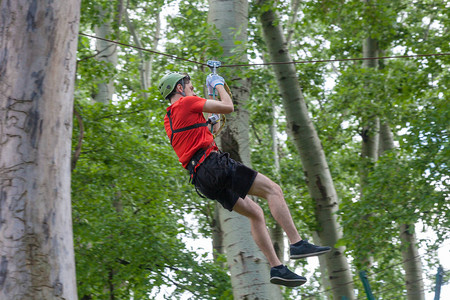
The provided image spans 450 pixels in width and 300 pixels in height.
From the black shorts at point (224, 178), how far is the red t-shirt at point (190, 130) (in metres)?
0.12

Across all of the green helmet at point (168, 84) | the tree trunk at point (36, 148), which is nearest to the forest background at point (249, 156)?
the green helmet at point (168, 84)

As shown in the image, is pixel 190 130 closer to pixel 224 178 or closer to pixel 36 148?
pixel 224 178

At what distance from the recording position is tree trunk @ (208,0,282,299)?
580 centimetres

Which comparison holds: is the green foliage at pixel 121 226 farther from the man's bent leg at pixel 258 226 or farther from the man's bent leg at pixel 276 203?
the man's bent leg at pixel 276 203

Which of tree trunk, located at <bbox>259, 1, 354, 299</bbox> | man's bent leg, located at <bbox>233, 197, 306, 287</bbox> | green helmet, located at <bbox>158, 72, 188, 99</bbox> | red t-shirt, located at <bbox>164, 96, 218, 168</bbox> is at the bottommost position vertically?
man's bent leg, located at <bbox>233, 197, 306, 287</bbox>

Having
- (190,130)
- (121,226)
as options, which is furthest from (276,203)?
(121,226)

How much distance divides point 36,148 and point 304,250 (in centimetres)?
199

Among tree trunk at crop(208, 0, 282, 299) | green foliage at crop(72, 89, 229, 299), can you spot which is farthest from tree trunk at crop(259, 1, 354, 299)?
tree trunk at crop(208, 0, 282, 299)

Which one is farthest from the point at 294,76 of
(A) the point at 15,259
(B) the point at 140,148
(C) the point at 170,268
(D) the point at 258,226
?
(A) the point at 15,259

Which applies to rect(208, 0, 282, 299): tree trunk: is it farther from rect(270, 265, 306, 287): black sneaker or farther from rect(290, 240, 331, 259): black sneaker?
rect(290, 240, 331, 259): black sneaker

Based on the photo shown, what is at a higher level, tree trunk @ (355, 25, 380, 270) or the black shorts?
tree trunk @ (355, 25, 380, 270)

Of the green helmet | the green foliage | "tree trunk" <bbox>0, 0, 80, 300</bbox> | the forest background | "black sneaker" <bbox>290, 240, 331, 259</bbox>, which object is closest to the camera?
"tree trunk" <bbox>0, 0, 80, 300</bbox>

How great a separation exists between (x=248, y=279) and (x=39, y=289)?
9.72 feet

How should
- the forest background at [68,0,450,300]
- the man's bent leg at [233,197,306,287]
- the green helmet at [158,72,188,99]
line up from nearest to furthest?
the man's bent leg at [233,197,306,287], the green helmet at [158,72,188,99], the forest background at [68,0,450,300]
